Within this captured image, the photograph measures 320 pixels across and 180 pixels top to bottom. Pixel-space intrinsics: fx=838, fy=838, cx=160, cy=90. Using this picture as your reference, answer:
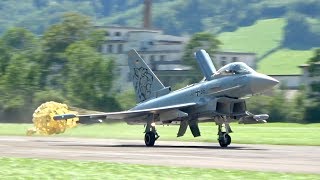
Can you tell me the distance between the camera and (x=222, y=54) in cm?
14825

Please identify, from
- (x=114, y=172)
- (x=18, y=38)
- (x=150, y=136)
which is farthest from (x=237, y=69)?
(x=18, y=38)

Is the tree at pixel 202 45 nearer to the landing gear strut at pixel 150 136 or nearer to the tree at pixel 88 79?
the tree at pixel 88 79

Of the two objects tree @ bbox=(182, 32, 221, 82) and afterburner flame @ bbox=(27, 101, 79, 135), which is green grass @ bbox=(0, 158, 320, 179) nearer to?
afterburner flame @ bbox=(27, 101, 79, 135)

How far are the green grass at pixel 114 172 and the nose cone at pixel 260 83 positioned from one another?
13078 mm

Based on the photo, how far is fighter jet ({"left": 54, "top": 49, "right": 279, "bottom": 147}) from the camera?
3591 centimetres

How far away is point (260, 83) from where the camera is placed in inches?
1396

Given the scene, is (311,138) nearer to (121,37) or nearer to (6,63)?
(6,63)

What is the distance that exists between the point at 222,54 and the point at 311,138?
341ft

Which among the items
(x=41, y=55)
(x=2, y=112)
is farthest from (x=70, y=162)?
(x=41, y=55)

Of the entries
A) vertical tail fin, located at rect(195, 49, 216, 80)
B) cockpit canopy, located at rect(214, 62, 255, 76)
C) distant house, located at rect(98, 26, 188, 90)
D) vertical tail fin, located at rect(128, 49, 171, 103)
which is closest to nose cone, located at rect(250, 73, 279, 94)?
cockpit canopy, located at rect(214, 62, 255, 76)

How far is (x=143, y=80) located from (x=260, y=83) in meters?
7.74

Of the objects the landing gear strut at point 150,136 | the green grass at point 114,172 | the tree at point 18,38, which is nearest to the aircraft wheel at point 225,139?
the landing gear strut at point 150,136

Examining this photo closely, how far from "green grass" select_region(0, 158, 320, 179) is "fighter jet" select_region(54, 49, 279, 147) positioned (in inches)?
523

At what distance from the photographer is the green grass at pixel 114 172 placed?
20266mm
